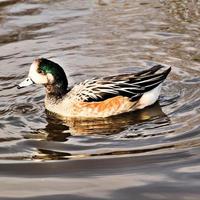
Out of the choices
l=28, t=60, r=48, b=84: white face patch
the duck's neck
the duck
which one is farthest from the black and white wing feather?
l=28, t=60, r=48, b=84: white face patch

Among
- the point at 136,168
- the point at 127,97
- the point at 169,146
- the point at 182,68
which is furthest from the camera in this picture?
the point at 182,68

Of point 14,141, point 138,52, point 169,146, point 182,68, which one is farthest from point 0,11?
point 169,146

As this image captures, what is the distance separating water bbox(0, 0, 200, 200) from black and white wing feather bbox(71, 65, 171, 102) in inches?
10.8

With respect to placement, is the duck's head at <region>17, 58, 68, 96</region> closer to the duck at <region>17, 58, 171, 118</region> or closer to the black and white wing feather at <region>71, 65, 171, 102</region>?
the duck at <region>17, 58, 171, 118</region>

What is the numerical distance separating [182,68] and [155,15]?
2.75 meters

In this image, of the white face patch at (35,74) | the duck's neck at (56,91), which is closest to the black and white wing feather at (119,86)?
the duck's neck at (56,91)

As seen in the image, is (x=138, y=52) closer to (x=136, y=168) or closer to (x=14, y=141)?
(x=14, y=141)

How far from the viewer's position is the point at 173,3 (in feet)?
40.3

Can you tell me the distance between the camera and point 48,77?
8.34m

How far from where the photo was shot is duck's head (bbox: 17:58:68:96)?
8.20 meters

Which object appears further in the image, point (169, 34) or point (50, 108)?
point (169, 34)

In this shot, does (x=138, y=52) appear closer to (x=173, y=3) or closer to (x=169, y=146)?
(x=173, y=3)

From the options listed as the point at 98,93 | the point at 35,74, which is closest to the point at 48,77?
the point at 35,74

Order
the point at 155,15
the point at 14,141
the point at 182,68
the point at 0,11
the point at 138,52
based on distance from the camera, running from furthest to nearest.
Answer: the point at 0,11 < the point at 155,15 < the point at 138,52 < the point at 182,68 < the point at 14,141
